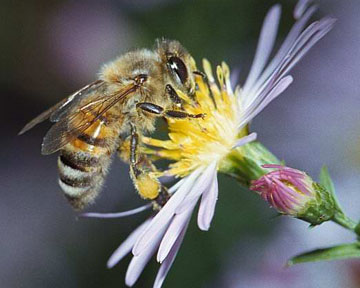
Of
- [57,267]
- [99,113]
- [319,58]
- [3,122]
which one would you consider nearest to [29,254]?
[57,267]

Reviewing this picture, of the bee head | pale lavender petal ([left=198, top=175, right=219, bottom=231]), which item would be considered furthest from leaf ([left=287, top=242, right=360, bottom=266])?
the bee head

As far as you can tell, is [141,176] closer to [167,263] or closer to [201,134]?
[201,134]

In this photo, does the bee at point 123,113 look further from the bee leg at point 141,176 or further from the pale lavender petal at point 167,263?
the pale lavender petal at point 167,263

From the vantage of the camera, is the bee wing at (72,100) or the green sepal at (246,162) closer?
the green sepal at (246,162)

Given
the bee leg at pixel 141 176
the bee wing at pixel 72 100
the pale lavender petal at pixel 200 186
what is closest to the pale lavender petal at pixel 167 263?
the pale lavender petal at pixel 200 186

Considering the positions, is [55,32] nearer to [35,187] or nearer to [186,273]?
[35,187]

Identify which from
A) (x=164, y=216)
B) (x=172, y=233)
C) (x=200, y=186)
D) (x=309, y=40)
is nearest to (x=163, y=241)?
(x=172, y=233)
